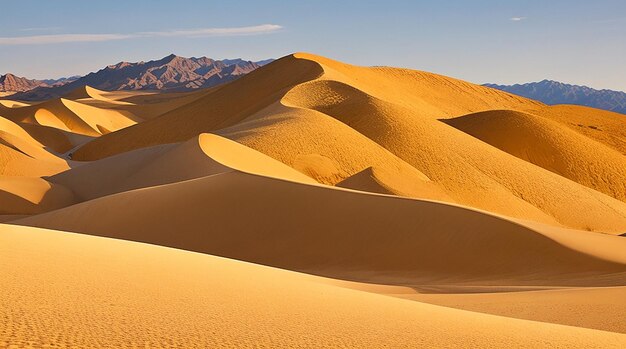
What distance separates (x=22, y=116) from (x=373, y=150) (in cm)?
6169

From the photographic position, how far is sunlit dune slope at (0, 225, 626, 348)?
4.51 meters

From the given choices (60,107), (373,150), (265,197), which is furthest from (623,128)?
(60,107)

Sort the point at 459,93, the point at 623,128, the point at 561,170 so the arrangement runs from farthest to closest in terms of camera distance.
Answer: the point at 459,93
the point at 623,128
the point at 561,170

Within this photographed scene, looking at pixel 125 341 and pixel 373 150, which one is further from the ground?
pixel 125 341

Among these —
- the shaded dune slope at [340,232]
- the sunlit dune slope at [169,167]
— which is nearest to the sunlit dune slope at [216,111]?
the sunlit dune slope at [169,167]

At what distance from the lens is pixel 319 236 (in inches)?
707

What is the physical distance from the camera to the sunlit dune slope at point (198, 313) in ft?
14.8

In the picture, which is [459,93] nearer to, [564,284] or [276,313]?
[564,284]

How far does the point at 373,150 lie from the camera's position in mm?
37188

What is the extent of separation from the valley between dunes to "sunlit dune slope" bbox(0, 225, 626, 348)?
3 cm

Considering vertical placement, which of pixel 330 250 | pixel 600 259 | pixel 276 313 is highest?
pixel 276 313

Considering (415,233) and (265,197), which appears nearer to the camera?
(415,233)

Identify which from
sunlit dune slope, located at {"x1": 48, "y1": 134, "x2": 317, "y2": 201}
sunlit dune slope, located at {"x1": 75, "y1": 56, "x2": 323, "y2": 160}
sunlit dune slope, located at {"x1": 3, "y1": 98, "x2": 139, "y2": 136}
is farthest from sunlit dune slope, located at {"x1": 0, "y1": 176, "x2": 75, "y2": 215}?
sunlit dune slope, located at {"x1": 3, "y1": 98, "x2": 139, "y2": 136}

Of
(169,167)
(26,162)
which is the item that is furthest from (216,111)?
(169,167)
